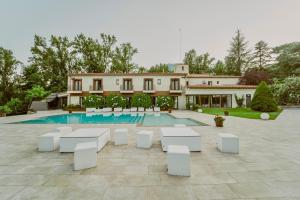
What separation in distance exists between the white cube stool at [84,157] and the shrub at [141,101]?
849 inches

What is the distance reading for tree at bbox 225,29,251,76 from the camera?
145 ft

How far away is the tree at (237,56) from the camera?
4424cm

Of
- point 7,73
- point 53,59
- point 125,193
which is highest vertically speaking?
point 53,59

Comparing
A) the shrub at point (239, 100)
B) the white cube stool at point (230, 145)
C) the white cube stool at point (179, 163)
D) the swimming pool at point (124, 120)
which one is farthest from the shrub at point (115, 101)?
the white cube stool at point (179, 163)

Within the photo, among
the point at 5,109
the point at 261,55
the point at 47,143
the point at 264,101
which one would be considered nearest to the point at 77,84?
the point at 5,109

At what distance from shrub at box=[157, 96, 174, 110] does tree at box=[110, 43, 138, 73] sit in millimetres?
14508

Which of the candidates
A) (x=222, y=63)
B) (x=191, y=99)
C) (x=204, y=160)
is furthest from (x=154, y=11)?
(x=222, y=63)

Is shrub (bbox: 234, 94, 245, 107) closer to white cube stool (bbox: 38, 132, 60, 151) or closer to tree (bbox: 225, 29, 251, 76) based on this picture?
tree (bbox: 225, 29, 251, 76)

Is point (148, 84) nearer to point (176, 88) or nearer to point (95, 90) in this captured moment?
point (176, 88)

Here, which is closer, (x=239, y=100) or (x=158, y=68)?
(x=239, y=100)

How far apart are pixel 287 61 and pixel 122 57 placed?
33402mm

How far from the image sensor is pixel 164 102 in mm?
26266

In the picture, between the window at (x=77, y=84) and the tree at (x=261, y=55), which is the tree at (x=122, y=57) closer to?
the window at (x=77, y=84)

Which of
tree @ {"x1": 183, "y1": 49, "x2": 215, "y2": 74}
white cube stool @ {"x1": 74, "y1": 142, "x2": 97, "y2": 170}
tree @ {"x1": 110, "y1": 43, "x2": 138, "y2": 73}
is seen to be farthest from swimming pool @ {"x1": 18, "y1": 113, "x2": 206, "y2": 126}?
tree @ {"x1": 183, "y1": 49, "x2": 215, "y2": 74}
